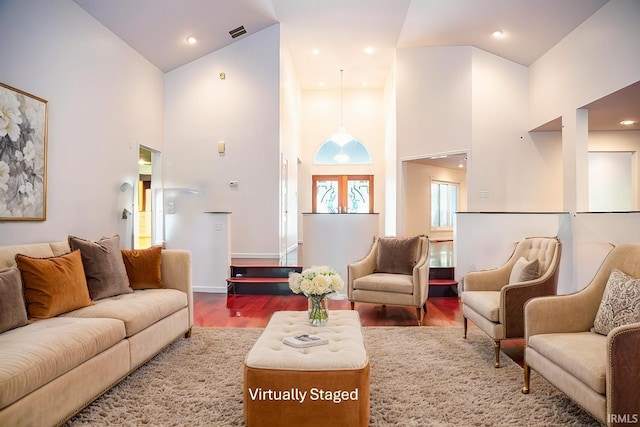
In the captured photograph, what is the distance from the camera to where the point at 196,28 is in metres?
6.78

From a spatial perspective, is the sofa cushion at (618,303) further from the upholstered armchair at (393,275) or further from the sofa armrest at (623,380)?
the upholstered armchair at (393,275)

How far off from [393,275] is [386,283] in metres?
0.29

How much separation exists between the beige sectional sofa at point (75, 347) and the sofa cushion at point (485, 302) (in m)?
2.47

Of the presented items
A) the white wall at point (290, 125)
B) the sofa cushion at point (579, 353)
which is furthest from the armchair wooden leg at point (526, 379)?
the white wall at point (290, 125)

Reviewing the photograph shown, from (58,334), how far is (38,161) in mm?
2838

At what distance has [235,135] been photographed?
7781 mm

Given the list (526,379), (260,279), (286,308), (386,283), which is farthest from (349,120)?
(526,379)

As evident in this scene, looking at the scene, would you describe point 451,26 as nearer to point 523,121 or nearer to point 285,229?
point 523,121

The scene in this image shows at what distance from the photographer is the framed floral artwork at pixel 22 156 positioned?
3971 mm

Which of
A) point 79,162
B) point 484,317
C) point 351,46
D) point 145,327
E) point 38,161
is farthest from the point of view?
point 351,46

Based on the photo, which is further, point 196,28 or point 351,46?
point 351,46

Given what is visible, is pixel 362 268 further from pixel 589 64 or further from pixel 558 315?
pixel 589 64

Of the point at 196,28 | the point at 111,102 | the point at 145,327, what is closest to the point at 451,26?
the point at 196,28

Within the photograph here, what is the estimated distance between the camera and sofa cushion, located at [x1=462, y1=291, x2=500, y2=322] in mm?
3217
